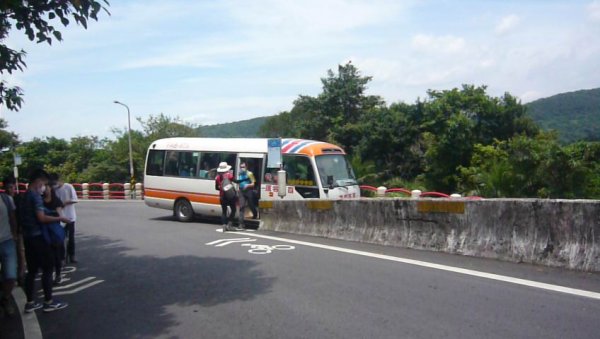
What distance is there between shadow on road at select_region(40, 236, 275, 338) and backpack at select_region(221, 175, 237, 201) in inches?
137

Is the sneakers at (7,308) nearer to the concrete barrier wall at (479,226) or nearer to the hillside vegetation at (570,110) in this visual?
the concrete barrier wall at (479,226)

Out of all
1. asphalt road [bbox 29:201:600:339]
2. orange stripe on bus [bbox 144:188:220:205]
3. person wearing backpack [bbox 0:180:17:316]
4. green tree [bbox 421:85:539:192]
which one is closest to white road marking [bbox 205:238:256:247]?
asphalt road [bbox 29:201:600:339]

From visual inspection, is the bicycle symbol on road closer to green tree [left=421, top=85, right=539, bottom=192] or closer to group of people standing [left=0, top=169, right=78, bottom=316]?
group of people standing [left=0, top=169, right=78, bottom=316]

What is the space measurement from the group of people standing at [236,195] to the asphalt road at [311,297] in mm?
3085

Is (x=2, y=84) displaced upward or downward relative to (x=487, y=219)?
upward

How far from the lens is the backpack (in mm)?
12953

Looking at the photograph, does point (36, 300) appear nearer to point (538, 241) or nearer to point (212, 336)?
point (212, 336)

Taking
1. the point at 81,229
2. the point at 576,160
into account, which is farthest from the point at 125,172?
the point at 576,160

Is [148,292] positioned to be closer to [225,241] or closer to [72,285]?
[72,285]

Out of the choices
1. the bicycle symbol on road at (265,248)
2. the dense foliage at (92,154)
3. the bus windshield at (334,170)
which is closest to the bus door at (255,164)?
the bus windshield at (334,170)

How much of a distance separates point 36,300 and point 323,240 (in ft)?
18.5

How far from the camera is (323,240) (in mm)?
11086

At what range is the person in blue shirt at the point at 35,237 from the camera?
Answer: 640cm

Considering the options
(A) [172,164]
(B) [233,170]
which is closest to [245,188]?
(B) [233,170]
